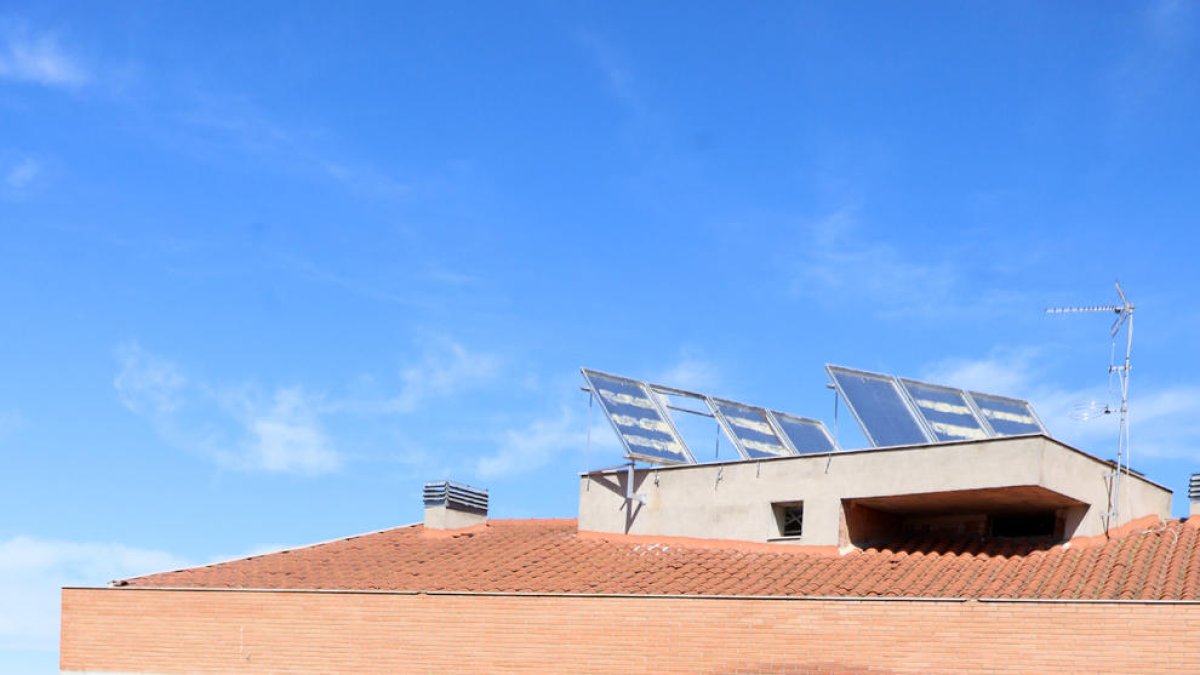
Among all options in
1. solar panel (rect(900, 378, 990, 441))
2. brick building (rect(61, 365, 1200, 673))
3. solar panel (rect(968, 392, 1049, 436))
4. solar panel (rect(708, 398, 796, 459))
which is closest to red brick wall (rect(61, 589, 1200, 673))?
brick building (rect(61, 365, 1200, 673))

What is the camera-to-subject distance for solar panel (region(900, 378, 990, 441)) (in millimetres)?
28781

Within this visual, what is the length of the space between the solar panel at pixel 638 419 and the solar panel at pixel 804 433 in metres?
2.43

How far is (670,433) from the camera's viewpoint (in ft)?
104

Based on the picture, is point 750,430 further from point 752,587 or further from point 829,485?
point 752,587

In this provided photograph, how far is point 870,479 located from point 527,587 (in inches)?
232

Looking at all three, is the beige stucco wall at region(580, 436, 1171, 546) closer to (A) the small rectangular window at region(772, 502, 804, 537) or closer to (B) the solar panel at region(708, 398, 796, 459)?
(A) the small rectangular window at region(772, 502, 804, 537)

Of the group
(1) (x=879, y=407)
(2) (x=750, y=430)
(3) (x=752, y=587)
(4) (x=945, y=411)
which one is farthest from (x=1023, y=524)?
(2) (x=750, y=430)

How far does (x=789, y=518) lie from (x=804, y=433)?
4.98m

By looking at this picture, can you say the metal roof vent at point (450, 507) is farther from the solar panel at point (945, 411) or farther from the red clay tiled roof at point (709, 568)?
the solar panel at point (945, 411)

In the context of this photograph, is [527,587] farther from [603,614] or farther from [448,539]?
[448,539]

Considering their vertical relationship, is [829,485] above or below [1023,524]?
above

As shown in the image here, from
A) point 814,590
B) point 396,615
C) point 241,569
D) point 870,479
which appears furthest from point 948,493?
point 241,569

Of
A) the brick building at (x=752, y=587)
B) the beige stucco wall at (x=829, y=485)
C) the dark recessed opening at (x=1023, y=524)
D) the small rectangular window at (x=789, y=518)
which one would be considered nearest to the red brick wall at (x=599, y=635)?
the brick building at (x=752, y=587)

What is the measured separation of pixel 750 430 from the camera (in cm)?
3198
